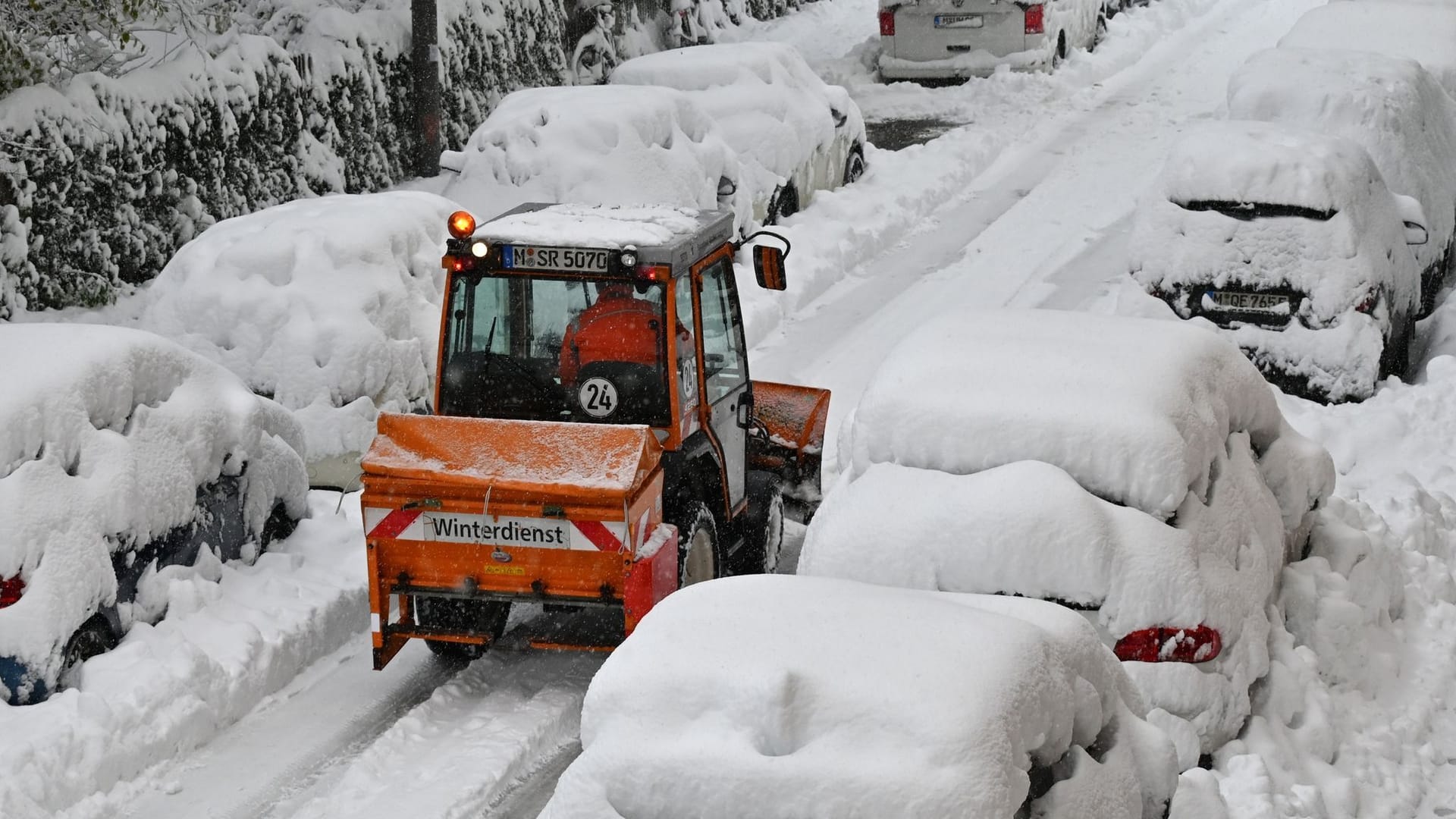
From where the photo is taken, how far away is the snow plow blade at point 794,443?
369 inches

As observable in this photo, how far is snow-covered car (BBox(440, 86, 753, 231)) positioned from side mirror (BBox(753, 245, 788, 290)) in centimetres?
508

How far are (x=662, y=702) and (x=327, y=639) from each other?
14.9 ft

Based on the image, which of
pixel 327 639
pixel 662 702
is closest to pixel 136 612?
pixel 327 639

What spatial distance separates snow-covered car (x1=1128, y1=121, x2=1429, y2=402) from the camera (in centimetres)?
1068

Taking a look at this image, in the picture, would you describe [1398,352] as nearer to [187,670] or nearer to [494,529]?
[494,529]

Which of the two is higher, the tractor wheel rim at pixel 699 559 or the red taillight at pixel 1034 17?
the red taillight at pixel 1034 17

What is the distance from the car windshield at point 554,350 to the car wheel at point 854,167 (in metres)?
10.5

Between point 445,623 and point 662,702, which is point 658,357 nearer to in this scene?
point 445,623

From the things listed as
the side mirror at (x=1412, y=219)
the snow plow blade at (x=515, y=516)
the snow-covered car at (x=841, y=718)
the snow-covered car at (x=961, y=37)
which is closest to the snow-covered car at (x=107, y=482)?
the snow plow blade at (x=515, y=516)

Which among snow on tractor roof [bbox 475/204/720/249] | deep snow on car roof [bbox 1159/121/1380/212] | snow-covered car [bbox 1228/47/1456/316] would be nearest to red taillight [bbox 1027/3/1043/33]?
snow-covered car [bbox 1228/47/1456/316]

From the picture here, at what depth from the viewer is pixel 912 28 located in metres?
22.7

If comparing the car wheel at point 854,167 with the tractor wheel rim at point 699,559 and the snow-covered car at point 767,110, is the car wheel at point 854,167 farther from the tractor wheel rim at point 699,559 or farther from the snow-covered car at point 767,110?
the tractor wheel rim at point 699,559

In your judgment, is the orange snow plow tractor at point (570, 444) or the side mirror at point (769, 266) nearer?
the orange snow plow tractor at point (570, 444)

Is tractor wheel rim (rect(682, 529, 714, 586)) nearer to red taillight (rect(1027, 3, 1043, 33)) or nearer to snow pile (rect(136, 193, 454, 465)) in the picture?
snow pile (rect(136, 193, 454, 465))
